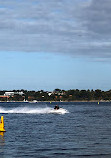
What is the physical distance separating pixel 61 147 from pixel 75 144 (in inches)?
94.9

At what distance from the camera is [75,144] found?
1523 inches

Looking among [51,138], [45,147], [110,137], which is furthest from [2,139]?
[110,137]

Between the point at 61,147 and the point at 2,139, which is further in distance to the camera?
the point at 2,139

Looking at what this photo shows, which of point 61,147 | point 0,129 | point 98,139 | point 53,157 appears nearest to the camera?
point 53,157

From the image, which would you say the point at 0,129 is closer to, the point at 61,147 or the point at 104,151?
the point at 61,147

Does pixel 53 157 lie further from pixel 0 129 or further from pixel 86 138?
pixel 0 129

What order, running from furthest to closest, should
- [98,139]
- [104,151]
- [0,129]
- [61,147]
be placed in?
1. [0,129]
2. [98,139]
3. [61,147]
4. [104,151]

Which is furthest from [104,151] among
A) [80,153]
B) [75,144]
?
[75,144]

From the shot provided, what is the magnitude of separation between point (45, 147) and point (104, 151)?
19.4 feet

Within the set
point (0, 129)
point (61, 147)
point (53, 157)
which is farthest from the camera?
point (0, 129)

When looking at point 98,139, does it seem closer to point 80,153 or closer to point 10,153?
point 80,153

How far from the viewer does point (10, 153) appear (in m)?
33.5

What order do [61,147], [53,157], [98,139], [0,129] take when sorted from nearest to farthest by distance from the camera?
[53,157] < [61,147] < [98,139] < [0,129]

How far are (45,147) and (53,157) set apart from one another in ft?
17.7
